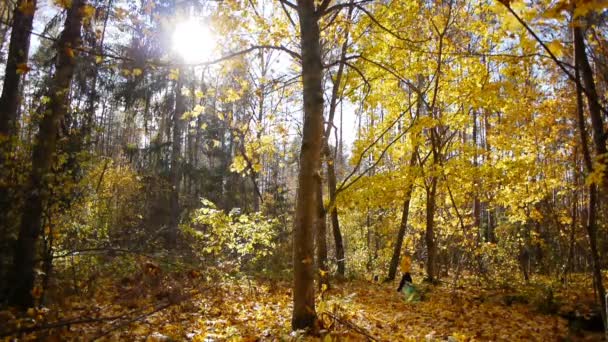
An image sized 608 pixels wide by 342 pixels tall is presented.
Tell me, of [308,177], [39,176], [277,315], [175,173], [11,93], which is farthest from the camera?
[175,173]

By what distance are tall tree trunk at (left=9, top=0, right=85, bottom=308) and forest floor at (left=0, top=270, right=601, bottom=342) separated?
1.85ft

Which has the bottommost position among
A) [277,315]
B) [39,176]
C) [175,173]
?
[277,315]

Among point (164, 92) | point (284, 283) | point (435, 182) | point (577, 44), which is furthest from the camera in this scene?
point (164, 92)

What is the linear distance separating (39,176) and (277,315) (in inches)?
154

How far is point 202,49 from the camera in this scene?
597cm

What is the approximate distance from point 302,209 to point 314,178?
0.40 meters

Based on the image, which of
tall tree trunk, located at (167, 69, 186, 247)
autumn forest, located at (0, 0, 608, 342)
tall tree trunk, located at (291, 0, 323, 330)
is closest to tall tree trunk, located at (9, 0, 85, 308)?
autumn forest, located at (0, 0, 608, 342)

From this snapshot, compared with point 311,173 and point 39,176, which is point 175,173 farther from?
point 311,173

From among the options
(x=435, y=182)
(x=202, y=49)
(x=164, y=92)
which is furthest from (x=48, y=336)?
(x=164, y=92)

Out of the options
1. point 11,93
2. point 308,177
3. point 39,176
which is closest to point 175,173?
point 11,93

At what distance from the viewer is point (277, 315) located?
5.97 meters

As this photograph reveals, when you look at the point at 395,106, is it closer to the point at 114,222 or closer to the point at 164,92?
the point at 114,222

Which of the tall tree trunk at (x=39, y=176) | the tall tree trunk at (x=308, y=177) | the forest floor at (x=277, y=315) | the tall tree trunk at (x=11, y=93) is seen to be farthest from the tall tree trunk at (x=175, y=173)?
the tall tree trunk at (x=308, y=177)

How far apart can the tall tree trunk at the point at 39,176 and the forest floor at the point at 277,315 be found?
563mm
